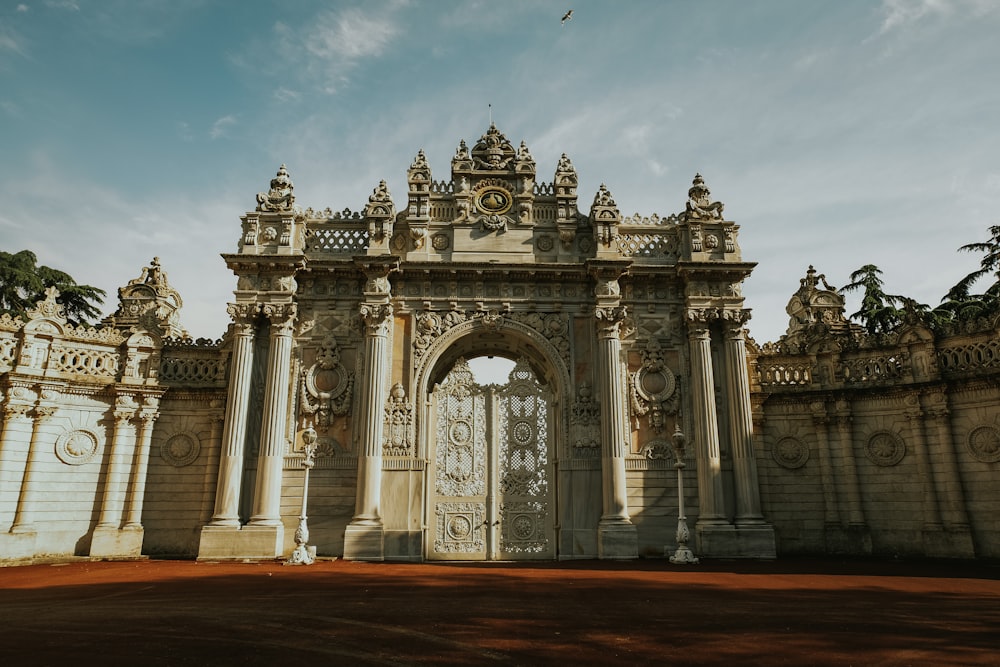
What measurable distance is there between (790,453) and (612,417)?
6389mm

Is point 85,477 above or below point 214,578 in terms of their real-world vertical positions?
above

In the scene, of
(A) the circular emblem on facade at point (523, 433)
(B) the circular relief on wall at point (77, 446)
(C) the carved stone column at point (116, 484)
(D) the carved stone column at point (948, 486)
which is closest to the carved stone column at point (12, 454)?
(B) the circular relief on wall at point (77, 446)

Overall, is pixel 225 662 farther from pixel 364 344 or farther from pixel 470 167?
pixel 470 167

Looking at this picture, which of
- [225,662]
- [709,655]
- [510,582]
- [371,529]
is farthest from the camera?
[371,529]

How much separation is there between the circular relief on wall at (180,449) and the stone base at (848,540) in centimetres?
1925

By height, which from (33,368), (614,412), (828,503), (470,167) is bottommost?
(828,503)

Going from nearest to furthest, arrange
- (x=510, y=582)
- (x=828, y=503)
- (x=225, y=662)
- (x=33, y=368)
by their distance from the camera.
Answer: (x=225, y=662)
(x=510, y=582)
(x=33, y=368)
(x=828, y=503)

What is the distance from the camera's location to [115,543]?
17.7 meters

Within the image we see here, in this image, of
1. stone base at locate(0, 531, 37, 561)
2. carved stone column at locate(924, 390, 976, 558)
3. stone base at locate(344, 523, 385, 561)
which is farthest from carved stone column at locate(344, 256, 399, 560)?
carved stone column at locate(924, 390, 976, 558)

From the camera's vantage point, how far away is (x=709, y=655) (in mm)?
6699

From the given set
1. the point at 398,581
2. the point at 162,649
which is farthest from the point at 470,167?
the point at 162,649

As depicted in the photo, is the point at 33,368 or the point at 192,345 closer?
the point at 33,368

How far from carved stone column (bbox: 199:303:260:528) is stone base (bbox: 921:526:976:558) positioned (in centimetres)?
1921

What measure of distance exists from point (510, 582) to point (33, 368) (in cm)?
1519
